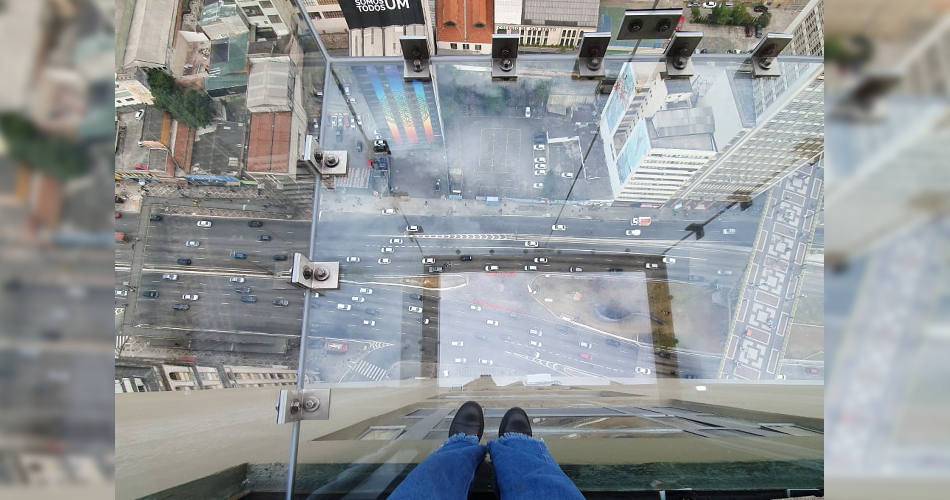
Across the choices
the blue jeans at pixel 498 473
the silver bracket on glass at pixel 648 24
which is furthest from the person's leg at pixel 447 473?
the silver bracket on glass at pixel 648 24

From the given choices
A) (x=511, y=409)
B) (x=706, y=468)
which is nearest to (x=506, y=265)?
(x=511, y=409)

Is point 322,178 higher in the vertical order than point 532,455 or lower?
higher

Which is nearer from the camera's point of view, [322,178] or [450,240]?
[322,178]

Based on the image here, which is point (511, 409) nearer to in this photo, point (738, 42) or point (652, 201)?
point (652, 201)

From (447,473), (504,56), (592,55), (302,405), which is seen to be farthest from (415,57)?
(447,473)

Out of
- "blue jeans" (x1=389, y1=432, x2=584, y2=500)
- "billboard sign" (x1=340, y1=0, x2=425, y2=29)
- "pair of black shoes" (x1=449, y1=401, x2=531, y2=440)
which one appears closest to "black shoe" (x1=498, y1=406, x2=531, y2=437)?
"pair of black shoes" (x1=449, y1=401, x2=531, y2=440)

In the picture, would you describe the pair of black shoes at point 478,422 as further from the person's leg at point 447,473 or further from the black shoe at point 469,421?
the person's leg at point 447,473

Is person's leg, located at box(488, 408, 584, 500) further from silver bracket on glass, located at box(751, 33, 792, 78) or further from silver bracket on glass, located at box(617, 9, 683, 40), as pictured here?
silver bracket on glass, located at box(751, 33, 792, 78)
